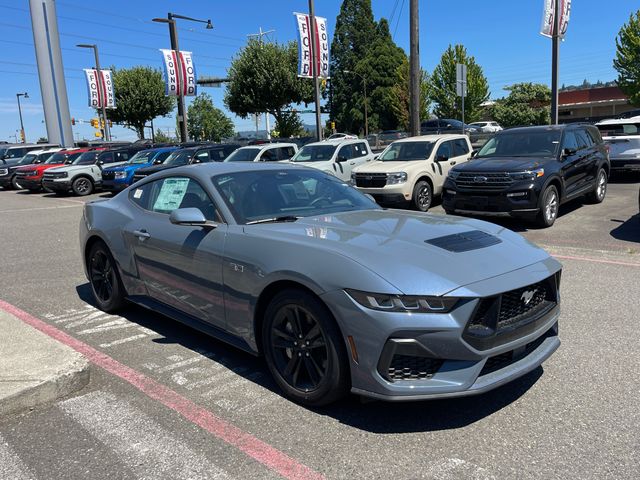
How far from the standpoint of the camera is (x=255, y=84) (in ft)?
131

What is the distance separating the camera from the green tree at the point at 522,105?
52.6 m

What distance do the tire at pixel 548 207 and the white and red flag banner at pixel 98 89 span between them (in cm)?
3324

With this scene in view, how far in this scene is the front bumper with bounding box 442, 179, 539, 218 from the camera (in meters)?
9.03

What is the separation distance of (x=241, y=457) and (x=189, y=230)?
1.87m

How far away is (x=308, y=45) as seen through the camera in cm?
2328

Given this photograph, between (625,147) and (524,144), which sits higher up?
(524,144)

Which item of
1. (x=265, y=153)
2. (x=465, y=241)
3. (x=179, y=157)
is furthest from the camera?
(x=179, y=157)

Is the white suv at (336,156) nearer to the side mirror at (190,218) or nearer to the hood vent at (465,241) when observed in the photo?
the side mirror at (190,218)

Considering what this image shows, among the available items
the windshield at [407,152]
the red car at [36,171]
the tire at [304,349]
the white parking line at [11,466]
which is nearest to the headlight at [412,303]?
the tire at [304,349]

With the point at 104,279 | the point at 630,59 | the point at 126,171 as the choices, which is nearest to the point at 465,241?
the point at 104,279

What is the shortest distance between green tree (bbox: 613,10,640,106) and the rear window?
1210 inches

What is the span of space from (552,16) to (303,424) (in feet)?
61.5

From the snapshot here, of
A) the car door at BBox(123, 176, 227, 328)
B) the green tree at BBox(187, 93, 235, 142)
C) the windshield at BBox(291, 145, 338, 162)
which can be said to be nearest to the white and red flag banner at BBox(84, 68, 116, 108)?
the windshield at BBox(291, 145, 338, 162)

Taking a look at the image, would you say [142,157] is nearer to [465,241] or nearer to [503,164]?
[503,164]
